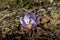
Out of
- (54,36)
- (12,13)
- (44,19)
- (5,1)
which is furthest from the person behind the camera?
(5,1)

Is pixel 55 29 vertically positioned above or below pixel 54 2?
below

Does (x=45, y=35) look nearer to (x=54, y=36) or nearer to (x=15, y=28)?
(x=54, y=36)

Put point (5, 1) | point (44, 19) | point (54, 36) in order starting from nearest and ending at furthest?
point (54, 36), point (44, 19), point (5, 1)

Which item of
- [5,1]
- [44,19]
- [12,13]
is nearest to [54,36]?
[44,19]

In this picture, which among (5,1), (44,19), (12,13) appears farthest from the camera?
(5,1)

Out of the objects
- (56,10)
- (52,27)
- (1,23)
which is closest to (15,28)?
(1,23)

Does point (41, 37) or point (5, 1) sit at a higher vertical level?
point (5, 1)

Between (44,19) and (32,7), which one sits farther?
(32,7)

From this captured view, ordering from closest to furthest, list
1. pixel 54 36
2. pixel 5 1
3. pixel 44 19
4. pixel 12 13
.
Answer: pixel 54 36, pixel 44 19, pixel 12 13, pixel 5 1

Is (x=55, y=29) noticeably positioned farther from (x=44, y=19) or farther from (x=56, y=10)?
(x=56, y=10)
